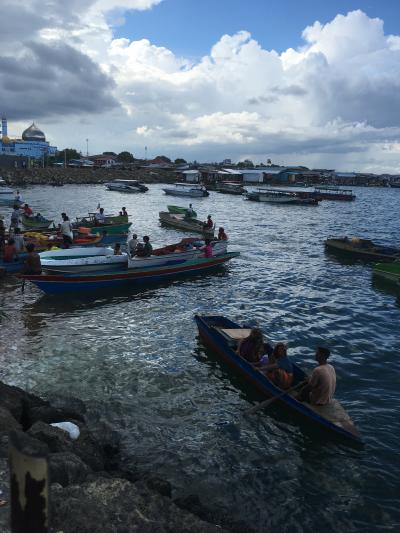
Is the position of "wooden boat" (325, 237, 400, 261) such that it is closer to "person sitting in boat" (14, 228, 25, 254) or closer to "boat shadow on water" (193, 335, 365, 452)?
"boat shadow on water" (193, 335, 365, 452)

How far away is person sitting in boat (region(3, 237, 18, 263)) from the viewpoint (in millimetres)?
20969

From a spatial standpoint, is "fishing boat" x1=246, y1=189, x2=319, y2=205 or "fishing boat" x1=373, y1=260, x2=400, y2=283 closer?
"fishing boat" x1=373, y1=260, x2=400, y2=283

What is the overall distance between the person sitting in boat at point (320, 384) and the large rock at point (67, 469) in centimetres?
539

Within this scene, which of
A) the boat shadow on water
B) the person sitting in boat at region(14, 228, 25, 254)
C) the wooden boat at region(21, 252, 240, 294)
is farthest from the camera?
the person sitting in boat at region(14, 228, 25, 254)

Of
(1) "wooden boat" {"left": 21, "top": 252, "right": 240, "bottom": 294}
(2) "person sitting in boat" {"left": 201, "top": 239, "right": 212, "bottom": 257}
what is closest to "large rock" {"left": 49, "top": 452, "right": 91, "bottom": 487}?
(1) "wooden boat" {"left": 21, "top": 252, "right": 240, "bottom": 294}

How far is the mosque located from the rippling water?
407 feet

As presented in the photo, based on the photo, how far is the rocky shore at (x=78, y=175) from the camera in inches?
3787

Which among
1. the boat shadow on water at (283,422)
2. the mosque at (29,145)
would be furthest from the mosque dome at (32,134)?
the boat shadow on water at (283,422)

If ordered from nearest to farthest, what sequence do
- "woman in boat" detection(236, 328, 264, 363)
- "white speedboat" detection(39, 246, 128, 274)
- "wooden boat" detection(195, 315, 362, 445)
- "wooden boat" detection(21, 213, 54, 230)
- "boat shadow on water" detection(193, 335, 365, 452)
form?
"wooden boat" detection(195, 315, 362, 445) < "boat shadow on water" detection(193, 335, 365, 452) < "woman in boat" detection(236, 328, 264, 363) < "white speedboat" detection(39, 246, 128, 274) < "wooden boat" detection(21, 213, 54, 230)

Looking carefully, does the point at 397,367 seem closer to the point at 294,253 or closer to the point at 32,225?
the point at 294,253

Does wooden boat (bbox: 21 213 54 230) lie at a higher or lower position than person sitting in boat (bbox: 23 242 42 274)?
higher

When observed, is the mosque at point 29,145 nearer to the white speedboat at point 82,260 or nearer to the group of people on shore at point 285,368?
the white speedboat at point 82,260

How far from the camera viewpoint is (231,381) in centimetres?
1227

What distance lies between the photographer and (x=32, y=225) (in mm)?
34219
